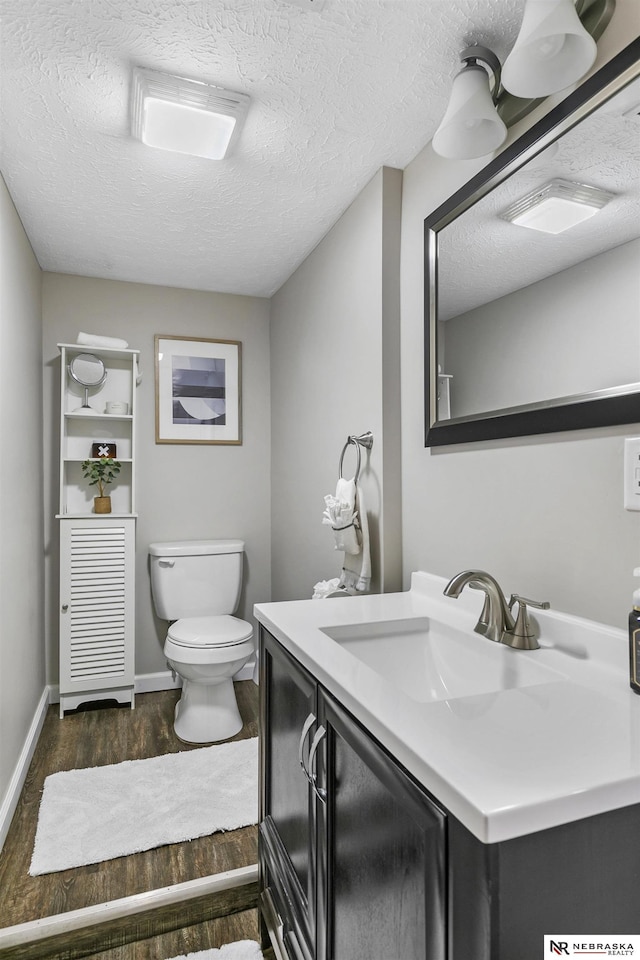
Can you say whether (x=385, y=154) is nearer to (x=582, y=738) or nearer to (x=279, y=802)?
(x=582, y=738)

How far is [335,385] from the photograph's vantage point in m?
2.33

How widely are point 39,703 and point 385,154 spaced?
9.06 feet

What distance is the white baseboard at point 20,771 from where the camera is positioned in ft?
6.08

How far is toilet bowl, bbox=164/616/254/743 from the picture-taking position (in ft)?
8.09

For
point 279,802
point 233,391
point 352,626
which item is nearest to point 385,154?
point 352,626

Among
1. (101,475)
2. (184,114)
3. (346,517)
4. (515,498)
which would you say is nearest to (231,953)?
(346,517)

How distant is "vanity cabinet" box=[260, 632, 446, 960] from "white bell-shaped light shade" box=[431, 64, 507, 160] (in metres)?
1.27

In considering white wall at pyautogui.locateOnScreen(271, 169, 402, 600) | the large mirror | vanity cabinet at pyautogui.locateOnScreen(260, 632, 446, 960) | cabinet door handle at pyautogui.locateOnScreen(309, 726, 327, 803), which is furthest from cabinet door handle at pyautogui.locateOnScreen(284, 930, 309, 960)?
the large mirror

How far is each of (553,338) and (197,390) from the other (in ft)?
7.68

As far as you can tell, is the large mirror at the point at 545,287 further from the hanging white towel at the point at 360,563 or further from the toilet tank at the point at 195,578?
the toilet tank at the point at 195,578

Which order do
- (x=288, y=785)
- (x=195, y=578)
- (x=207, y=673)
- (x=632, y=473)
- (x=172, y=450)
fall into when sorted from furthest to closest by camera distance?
(x=172, y=450) < (x=195, y=578) < (x=207, y=673) < (x=288, y=785) < (x=632, y=473)

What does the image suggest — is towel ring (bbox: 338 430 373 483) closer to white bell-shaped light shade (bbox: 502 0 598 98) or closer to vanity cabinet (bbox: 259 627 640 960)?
vanity cabinet (bbox: 259 627 640 960)

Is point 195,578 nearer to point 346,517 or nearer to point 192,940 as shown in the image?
point 346,517

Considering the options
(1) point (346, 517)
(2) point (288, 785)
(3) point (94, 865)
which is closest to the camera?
(2) point (288, 785)
